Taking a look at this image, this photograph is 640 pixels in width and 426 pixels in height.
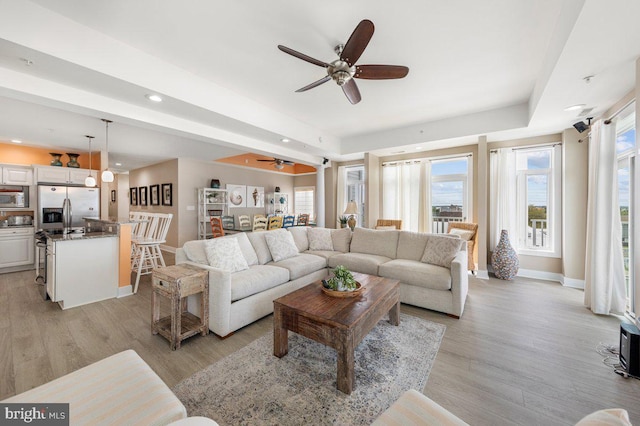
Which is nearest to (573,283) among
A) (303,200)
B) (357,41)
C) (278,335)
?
(278,335)

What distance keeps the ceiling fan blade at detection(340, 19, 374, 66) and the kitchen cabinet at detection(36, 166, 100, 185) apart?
249 inches

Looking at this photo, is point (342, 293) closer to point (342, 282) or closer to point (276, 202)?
A: point (342, 282)

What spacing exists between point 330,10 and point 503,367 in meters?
3.31

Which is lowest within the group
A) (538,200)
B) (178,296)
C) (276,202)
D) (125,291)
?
(125,291)

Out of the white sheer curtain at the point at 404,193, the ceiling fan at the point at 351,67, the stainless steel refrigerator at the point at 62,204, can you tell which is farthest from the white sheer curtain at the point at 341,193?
the stainless steel refrigerator at the point at 62,204

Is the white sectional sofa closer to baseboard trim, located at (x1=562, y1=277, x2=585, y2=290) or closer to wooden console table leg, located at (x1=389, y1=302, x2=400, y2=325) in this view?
wooden console table leg, located at (x1=389, y1=302, x2=400, y2=325)

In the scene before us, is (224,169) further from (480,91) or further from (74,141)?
(480,91)

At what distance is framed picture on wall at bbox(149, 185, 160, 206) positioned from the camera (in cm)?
736

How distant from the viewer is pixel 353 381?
178 cm

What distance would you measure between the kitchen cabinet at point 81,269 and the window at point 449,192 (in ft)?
19.7

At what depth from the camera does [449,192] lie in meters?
5.52

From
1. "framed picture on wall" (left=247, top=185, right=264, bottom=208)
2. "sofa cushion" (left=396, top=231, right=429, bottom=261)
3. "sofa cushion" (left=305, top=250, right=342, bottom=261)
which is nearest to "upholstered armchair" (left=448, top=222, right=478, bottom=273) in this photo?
"sofa cushion" (left=396, top=231, right=429, bottom=261)

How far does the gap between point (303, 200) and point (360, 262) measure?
635 cm

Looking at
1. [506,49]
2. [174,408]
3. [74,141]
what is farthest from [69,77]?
[506,49]
